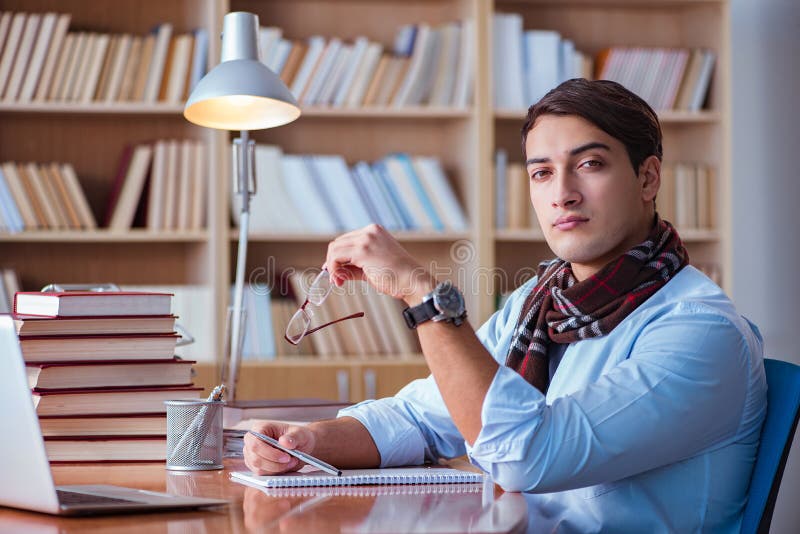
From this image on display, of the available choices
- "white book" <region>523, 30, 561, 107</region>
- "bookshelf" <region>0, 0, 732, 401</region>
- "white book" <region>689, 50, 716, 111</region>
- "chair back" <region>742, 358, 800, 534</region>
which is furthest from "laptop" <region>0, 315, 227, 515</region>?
"white book" <region>689, 50, 716, 111</region>

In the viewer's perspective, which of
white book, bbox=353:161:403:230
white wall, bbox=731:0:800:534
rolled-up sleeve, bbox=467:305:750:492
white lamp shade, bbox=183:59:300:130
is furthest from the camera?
white wall, bbox=731:0:800:534

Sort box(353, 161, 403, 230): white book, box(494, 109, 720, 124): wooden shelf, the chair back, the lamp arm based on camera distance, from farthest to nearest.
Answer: box(494, 109, 720, 124): wooden shelf
box(353, 161, 403, 230): white book
the lamp arm
the chair back

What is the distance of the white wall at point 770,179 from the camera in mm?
3615

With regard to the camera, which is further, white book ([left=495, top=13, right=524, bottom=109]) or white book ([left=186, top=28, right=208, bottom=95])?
white book ([left=495, top=13, right=524, bottom=109])

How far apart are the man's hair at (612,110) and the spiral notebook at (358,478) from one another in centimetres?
54

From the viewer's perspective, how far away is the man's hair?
58.5 inches

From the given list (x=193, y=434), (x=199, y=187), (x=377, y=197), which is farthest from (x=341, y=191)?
(x=193, y=434)

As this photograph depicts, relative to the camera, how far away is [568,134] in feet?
4.93

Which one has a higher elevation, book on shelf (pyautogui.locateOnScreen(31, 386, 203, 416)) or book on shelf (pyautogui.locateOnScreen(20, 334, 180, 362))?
book on shelf (pyautogui.locateOnScreen(20, 334, 180, 362))

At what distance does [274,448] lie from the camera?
54.1 inches

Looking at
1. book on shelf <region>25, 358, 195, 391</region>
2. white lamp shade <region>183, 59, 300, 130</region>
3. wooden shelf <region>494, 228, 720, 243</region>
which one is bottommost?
book on shelf <region>25, 358, 195, 391</region>

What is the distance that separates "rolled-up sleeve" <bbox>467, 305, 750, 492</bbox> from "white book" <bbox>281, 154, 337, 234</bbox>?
205cm

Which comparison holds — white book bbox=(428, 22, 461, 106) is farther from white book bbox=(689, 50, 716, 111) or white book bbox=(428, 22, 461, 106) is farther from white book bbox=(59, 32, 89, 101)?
white book bbox=(59, 32, 89, 101)

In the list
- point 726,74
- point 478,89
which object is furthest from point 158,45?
point 726,74
